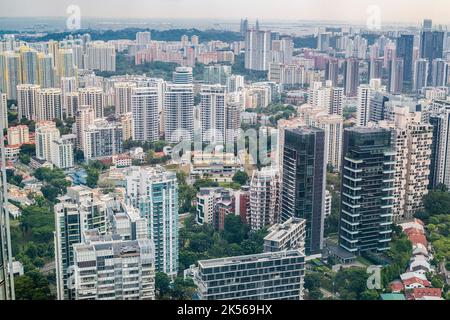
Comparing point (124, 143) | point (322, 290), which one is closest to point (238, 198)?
point (322, 290)

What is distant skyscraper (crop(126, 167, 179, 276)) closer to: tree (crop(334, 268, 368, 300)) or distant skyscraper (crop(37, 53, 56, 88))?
tree (crop(334, 268, 368, 300))

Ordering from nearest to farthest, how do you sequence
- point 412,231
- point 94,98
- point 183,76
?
point 412,231, point 94,98, point 183,76

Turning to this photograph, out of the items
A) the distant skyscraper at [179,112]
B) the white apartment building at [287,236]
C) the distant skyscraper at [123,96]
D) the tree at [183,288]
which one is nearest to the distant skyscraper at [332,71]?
the distant skyscraper at [179,112]

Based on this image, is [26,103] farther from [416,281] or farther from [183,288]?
[416,281]

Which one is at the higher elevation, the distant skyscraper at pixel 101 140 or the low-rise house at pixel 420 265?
the distant skyscraper at pixel 101 140

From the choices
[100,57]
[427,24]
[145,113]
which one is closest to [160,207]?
[145,113]

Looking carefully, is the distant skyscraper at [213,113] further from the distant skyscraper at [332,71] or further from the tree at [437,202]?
the tree at [437,202]
